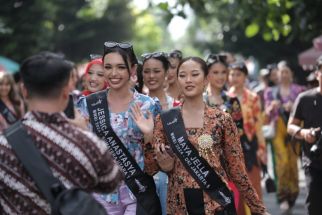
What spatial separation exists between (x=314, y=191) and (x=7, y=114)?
431cm

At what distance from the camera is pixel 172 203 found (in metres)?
5.94

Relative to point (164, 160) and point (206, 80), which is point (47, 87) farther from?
point (206, 80)

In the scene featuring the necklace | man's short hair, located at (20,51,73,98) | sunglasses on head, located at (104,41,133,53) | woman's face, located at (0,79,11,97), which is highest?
sunglasses on head, located at (104,41,133,53)

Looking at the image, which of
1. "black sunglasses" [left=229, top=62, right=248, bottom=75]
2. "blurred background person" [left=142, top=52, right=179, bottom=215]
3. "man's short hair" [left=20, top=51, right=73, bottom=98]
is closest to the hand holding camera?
"blurred background person" [left=142, top=52, right=179, bottom=215]

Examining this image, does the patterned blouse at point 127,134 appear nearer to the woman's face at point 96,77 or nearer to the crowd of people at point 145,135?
the crowd of people at point 145,135

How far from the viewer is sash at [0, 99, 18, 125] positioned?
34.5ft

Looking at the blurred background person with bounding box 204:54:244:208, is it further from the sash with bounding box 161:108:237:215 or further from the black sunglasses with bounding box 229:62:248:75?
the sash with bounding box 161:108:237:215

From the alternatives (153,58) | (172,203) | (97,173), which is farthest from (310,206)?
(97,173)

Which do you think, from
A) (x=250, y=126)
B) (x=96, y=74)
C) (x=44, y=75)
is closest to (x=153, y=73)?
(x=96, y=74)

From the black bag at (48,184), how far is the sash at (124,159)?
200cm

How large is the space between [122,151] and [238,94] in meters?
4.85

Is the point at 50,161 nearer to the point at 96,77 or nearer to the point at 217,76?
the point at 96,77

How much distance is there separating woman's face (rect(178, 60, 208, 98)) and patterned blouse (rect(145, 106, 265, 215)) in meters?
0.16

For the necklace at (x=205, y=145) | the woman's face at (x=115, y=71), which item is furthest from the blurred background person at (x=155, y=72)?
the necklace at (x=205, y=145)
